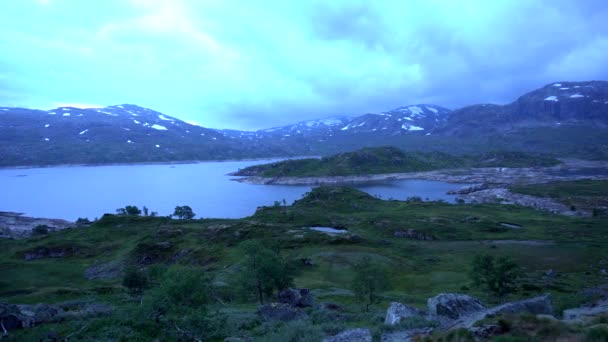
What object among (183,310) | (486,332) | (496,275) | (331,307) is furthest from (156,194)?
(486,332)

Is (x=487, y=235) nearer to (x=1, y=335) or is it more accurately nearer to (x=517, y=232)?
(x=517, y=232)

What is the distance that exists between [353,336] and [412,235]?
6036 centimetres

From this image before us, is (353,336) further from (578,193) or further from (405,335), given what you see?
(578,193)

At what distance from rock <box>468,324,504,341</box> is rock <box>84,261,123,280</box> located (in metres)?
51.4

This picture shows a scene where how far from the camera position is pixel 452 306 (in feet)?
63.5

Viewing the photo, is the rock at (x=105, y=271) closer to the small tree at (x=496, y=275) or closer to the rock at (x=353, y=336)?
the small tree at (x=496, y=275)

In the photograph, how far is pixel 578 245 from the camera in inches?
2336

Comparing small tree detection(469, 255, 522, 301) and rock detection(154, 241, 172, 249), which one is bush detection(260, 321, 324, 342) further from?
rock detection(154, 241, 172, 249)

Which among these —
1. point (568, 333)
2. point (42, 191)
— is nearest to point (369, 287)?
point (568, 333)

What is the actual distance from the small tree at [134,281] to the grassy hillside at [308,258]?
1082 millimetres

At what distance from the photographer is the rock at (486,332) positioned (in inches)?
475

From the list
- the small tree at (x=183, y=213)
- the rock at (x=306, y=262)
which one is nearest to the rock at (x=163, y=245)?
the rock at (x=306, y=262)

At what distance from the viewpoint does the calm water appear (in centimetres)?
12662

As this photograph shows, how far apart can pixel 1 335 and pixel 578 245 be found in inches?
2757
